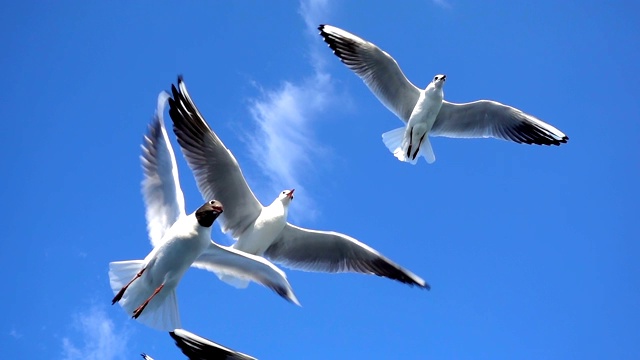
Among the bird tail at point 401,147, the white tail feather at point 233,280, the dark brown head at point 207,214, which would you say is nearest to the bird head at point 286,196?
the white tail feather at point 233,280

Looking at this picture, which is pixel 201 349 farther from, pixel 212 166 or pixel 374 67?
pixel 374 67

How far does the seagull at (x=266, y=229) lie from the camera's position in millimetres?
8836

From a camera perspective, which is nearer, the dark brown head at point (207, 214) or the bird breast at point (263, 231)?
the dark brown head at point (207, 214)

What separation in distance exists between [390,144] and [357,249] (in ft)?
8.02

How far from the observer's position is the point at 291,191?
9.80 m

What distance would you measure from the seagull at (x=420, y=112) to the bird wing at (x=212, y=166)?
2.79 meters

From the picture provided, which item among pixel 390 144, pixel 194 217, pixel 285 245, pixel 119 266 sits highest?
pixel 390 144

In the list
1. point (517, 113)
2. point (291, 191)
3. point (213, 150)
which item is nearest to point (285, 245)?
point (291, 191)

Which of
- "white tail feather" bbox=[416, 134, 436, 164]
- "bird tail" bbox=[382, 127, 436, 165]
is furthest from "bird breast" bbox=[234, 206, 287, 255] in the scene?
"white tail feather" bbox=[416, 134, 436, 164]

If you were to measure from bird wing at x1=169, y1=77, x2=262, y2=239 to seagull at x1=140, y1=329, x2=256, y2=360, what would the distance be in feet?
12.0

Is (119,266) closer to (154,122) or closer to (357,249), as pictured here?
(154,122)

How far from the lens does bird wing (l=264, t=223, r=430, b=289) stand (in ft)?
30.4

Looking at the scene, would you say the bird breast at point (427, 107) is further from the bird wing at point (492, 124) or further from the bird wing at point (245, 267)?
the bird wing at point (245, 267)

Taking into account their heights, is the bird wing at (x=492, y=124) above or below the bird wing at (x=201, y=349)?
above
